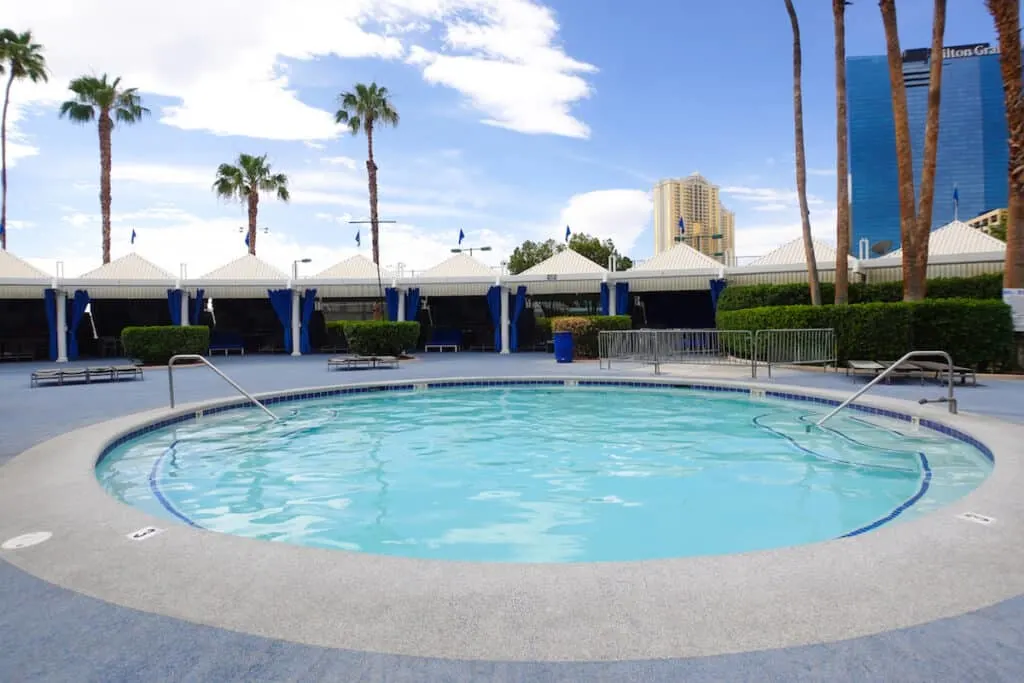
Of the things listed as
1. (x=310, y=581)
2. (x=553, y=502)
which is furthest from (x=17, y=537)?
(x=553, y=502)

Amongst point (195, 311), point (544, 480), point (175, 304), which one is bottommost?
point (544, 480)

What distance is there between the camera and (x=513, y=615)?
2605 mm

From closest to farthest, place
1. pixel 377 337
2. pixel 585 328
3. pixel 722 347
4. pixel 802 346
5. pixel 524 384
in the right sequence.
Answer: pixel 524 384
pixel 802 346
pixel 722 347
pixel 585 328
pixel 377 337

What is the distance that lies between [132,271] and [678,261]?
20786 mm

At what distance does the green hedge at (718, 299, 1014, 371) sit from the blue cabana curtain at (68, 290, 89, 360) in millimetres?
23151

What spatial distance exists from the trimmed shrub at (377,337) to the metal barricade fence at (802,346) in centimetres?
1106

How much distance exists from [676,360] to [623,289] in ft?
24.3

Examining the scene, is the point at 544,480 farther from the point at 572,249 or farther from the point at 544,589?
the point at 572,249

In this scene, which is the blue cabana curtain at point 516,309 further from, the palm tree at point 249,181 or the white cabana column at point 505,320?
the palm tree at point 249,181

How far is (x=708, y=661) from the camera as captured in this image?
2.23 metres

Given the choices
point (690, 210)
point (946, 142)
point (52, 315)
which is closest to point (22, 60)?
point (52, 315)

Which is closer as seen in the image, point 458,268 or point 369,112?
point 458,268

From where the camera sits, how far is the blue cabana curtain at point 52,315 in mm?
22141

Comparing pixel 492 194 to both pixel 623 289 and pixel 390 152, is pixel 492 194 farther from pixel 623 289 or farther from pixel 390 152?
pixel 623 289
